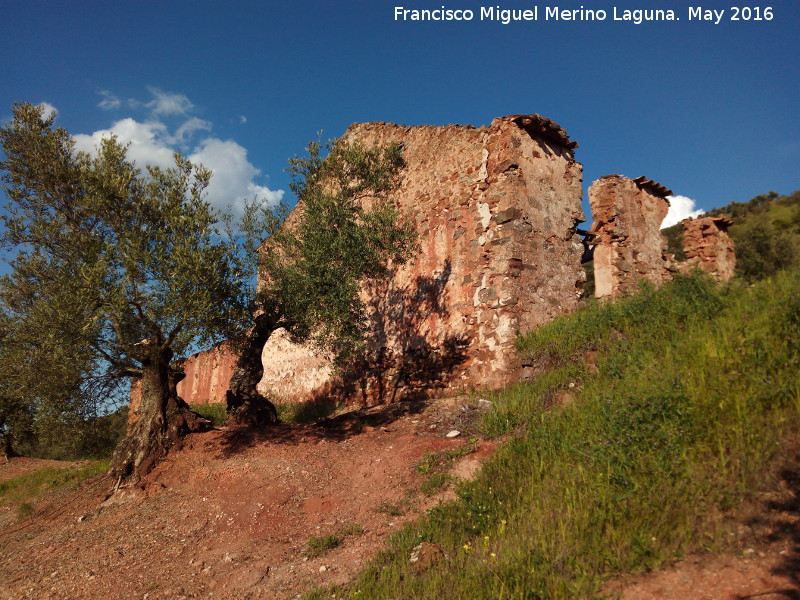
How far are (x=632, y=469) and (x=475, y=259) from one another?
6.62 m

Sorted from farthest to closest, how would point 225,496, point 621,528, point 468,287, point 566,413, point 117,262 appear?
point 468,287 < point 117,262 < point 225,496 < point 566,413 < point 621,528

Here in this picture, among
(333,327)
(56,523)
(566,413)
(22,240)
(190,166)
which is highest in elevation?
(190,166)

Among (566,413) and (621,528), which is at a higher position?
(566,413)

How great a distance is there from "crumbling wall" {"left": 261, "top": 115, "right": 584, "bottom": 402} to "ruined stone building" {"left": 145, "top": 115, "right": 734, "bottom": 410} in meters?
0.03

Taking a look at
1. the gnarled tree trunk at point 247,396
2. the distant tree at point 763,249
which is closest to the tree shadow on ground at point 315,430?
the gnarled tree trunk at point 247,396

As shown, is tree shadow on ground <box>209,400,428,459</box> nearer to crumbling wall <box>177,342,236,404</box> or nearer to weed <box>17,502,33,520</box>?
weed <box>17,502,33,520</box>

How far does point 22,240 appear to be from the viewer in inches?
328

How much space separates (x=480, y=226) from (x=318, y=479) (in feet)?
19.9

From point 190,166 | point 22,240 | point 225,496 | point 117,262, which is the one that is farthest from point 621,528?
point 22,240

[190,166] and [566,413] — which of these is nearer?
[566,413]

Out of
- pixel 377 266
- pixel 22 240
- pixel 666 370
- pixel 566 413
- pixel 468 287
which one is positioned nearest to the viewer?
pixel 666 370

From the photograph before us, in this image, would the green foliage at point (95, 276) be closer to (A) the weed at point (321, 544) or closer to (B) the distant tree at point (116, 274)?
(B) the distant tree at point (116, 274)

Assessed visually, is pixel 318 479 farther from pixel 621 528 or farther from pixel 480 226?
pixel 480 226

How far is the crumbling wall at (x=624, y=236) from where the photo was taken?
1243 centimetres
